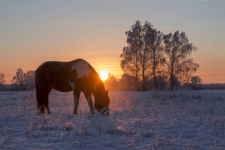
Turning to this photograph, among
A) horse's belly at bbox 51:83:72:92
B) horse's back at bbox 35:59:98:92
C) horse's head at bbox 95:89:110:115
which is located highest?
horse's back at bbox 35:59:98:92

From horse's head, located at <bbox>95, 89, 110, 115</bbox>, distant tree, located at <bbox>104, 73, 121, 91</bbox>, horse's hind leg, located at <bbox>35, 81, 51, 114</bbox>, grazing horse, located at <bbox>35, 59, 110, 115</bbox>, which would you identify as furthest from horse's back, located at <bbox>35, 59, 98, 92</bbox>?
distant tree, located at <bbox>104, 73, 121, 91</bbox>

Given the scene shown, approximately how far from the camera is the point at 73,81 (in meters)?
6.31

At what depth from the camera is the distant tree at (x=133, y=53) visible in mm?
27453

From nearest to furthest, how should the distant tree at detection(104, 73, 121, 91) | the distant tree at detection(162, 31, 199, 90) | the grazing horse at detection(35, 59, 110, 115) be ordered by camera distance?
the grazing horse at detection(35, 59, 110, 115) → the distant tree at detection(162, 31, 199, 90) → the distant tree at detection(104, 73, 121, 91)

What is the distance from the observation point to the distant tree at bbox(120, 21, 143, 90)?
27.5 m

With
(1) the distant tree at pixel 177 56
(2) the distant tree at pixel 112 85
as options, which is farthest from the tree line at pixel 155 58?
(2) the distant tree at pixel 112 85

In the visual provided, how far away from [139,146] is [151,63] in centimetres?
2491

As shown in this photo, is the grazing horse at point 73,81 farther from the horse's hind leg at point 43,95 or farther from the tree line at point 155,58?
the tree line at point 155,58

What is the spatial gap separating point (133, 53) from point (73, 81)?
865 inches

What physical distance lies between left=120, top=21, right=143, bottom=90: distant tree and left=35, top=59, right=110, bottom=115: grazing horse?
21205 mm

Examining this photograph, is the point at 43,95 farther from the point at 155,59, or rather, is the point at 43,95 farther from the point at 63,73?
the point at 155,59

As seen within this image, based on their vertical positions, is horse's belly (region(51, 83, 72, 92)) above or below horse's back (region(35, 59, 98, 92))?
below

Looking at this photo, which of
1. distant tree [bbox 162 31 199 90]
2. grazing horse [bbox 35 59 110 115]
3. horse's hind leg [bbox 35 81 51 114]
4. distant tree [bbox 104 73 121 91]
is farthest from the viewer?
distant tree [bbox 104 73 121 91]

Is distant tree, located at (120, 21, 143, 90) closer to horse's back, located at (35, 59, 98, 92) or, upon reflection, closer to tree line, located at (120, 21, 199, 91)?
tree line, located at (120, 21, 199, 91)
